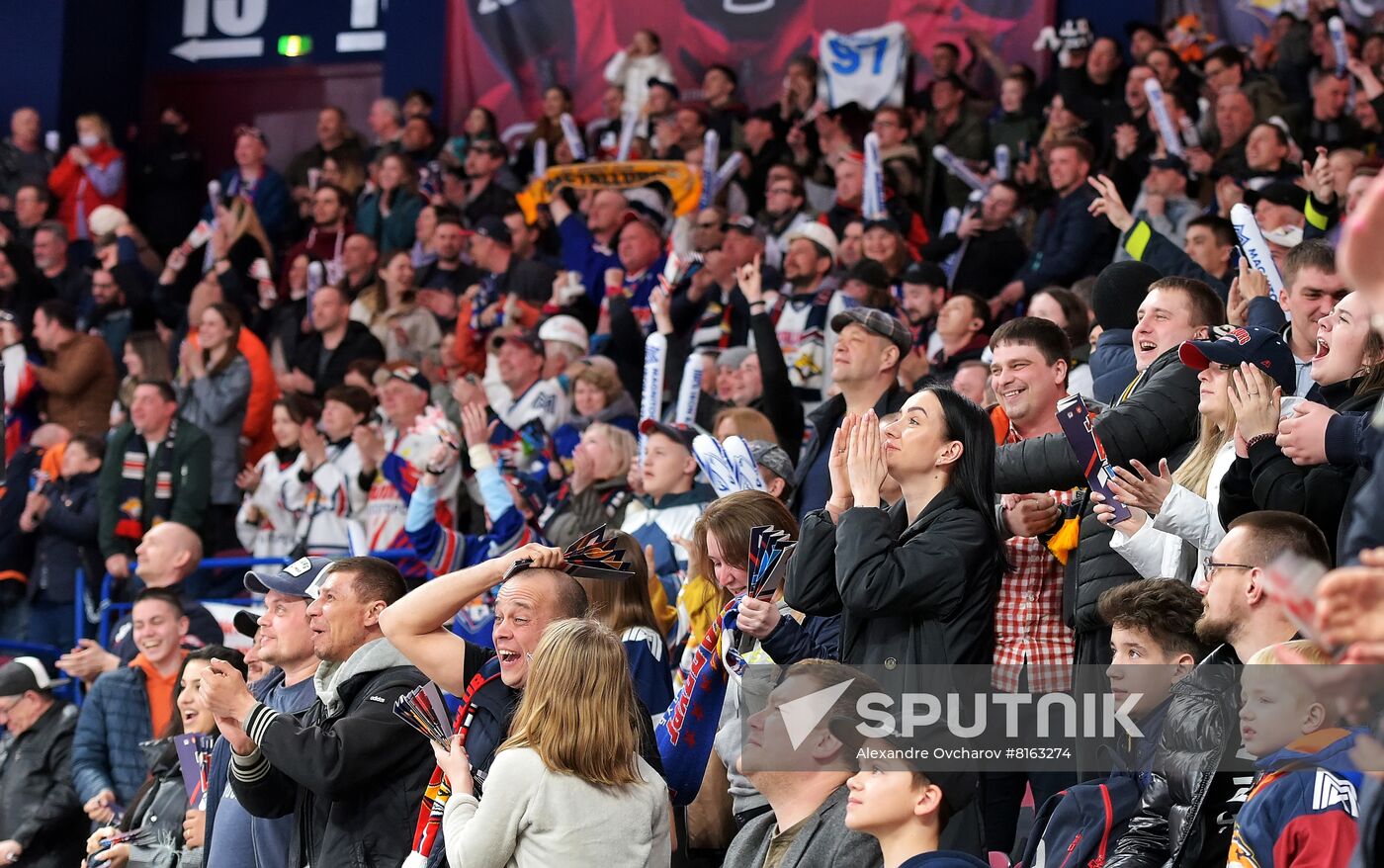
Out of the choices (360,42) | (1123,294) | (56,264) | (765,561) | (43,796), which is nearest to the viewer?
(765,561)

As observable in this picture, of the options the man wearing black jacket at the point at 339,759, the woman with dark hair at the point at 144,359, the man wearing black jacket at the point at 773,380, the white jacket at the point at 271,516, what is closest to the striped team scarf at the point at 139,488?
the white jacket at the point at 271,516

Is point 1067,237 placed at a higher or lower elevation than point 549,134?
lower

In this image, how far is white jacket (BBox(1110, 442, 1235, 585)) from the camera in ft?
14.5

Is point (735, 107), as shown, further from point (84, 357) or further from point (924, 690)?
point (924, 690)

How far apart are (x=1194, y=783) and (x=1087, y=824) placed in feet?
0.98

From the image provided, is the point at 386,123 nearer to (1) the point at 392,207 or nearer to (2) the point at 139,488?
(1) the point at 392,207

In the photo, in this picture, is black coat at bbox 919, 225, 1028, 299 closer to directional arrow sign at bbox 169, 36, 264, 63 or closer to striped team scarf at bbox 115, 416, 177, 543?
striped team scarf at bbox 115, 416, 177, 543

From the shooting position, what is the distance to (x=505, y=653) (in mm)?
4559

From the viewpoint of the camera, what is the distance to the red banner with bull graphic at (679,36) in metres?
14.0

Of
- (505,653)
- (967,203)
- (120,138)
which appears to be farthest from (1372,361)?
(120,138)

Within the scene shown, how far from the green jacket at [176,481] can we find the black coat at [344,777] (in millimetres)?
5461

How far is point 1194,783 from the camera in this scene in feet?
12.2

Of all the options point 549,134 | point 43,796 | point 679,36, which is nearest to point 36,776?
point 43,796

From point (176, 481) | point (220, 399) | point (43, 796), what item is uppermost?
point (220, 399)
